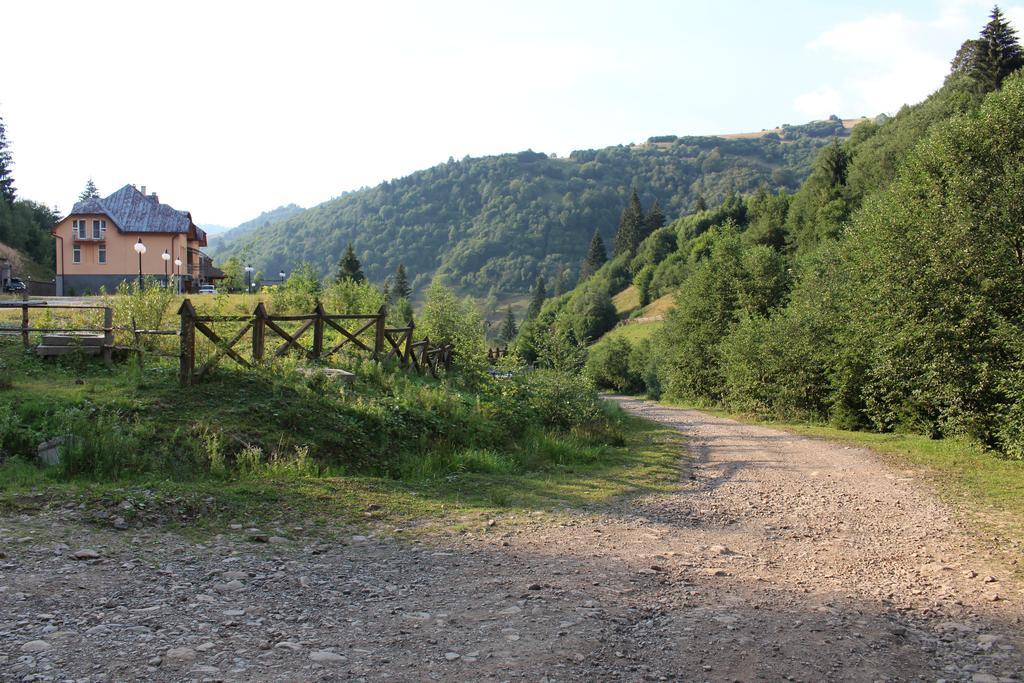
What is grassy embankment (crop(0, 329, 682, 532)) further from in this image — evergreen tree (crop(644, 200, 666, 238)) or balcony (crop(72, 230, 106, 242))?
evergreen tree (crop(644, 200, 666, 238))

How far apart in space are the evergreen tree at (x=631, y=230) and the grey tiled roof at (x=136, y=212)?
83812 mm

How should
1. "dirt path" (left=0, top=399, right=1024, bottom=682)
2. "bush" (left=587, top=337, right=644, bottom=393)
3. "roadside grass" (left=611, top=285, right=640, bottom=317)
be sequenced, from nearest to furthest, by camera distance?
"dirt path" (left=0, top=399, right=1024, bottom=682) < "bush" (left=587, top=337, right=644, bottom=393) < "roadside grass" (left=611, top=285, right=640, bottom=317)

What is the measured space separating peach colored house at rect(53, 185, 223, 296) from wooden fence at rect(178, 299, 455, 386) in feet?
128

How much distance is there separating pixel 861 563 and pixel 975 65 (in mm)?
76198

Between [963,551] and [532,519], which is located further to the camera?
[532,519]

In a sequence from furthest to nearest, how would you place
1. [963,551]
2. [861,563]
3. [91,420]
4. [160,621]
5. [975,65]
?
[975,65]
[91,420]
[963,551]
[861,563]
[160,621]

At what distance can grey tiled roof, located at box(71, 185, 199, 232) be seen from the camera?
182 ft

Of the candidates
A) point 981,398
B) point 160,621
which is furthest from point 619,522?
point 981,398

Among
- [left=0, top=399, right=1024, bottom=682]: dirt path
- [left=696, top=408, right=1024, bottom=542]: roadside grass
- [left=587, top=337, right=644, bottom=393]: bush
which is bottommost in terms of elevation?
[left=587, top=337, right=644, bottom=393]: bush

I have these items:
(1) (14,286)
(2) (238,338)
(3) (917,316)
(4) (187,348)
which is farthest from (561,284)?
(4) (187,348)

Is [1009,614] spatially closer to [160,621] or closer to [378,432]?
[160,621]

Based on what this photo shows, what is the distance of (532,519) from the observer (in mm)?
8250

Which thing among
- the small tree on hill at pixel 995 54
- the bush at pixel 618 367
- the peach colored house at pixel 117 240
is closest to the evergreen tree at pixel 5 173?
the peach colored house at pixel 117 240

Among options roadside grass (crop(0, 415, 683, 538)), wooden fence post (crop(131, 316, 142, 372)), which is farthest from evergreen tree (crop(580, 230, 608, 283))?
roadside grass (crop(0, 415, 683, 538))
